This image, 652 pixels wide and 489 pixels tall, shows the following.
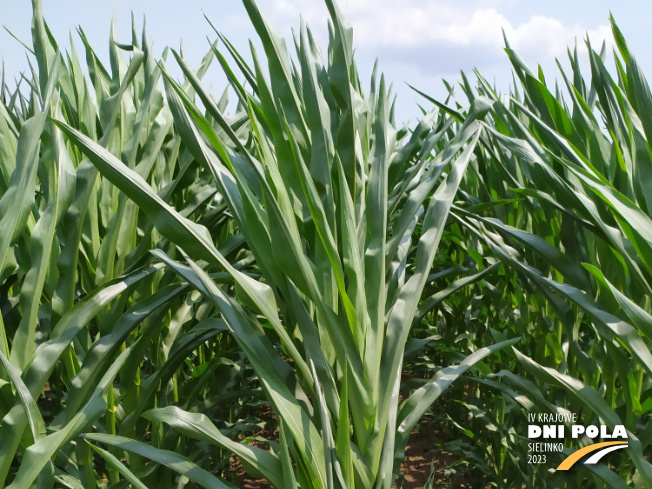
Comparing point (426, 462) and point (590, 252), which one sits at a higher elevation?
point (590, 252)

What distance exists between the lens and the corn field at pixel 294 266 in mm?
724

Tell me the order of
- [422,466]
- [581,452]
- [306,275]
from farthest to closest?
[422,466] < [581,452] < [306,275]

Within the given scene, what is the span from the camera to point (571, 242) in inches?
46.3

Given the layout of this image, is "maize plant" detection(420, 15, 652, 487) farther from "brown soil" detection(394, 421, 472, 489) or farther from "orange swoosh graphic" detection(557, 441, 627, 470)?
"brown soil" detection(394, 421, 472, 489)

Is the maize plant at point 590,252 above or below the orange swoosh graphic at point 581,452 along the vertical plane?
above

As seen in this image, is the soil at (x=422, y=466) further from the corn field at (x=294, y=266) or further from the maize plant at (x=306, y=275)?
the maize plant at (x=306, y=275)

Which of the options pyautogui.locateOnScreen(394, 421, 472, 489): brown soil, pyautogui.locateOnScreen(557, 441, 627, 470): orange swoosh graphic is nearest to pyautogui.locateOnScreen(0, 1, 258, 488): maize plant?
pyautogui.locateOnScreen(557, 441, 627, 470): orange swoosh graphic

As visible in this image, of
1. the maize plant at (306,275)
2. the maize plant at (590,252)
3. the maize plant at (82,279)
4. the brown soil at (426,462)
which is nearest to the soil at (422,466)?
the brown soil at (426,462)

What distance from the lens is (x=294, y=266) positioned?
2.35 feet

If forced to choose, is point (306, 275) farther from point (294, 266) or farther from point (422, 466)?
point (422, 466)

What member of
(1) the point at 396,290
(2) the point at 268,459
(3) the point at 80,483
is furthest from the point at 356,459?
(3) the point at 80,483

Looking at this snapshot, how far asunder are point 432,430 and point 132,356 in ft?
5.08

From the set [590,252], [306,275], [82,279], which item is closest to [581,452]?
[590,252]

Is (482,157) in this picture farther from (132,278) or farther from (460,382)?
(132,278)
